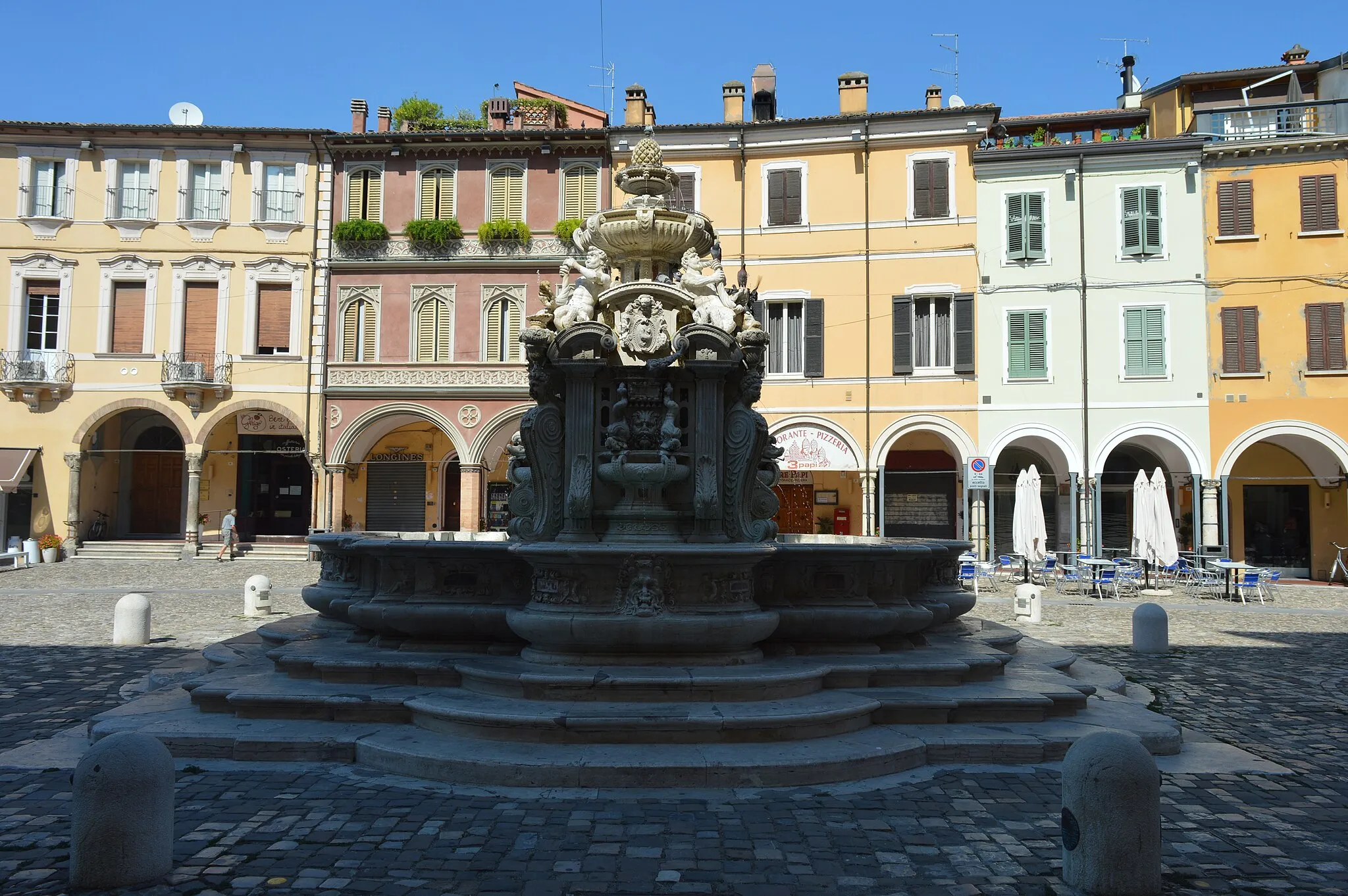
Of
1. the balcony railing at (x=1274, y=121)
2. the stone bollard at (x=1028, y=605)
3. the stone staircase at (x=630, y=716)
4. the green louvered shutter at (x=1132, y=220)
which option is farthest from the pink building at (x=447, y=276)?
the stone staircase at (x=630, y=716)

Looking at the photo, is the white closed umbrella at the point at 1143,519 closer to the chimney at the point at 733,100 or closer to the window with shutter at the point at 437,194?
the chimney at the point at 733,100

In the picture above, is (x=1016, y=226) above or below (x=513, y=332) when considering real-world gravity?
above

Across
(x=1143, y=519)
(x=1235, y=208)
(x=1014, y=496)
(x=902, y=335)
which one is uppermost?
(x=1235, y=208)

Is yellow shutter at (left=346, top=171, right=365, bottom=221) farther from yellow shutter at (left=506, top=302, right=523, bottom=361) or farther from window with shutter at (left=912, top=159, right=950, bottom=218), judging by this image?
window with shutter at (left=912, top=159, right=950, bottom=218)

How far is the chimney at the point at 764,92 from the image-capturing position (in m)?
33.4

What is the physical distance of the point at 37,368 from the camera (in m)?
30.7

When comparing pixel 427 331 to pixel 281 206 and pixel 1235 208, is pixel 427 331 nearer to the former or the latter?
pixel 281 206

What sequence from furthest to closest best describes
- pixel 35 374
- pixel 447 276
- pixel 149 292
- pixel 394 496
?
pixel 394 496 → pixel 447 276 → pixel 149 292 → pixel 35 374

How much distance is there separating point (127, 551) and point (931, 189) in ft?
90.6

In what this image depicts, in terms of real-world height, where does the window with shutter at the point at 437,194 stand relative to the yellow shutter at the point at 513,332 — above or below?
above

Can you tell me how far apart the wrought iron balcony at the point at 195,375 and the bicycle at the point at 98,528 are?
5147mm

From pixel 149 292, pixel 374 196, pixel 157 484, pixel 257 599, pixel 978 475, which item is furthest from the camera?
pixel 157 484

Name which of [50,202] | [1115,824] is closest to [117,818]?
[1115,824]

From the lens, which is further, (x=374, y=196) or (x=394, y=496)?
(x=394, y=496)
